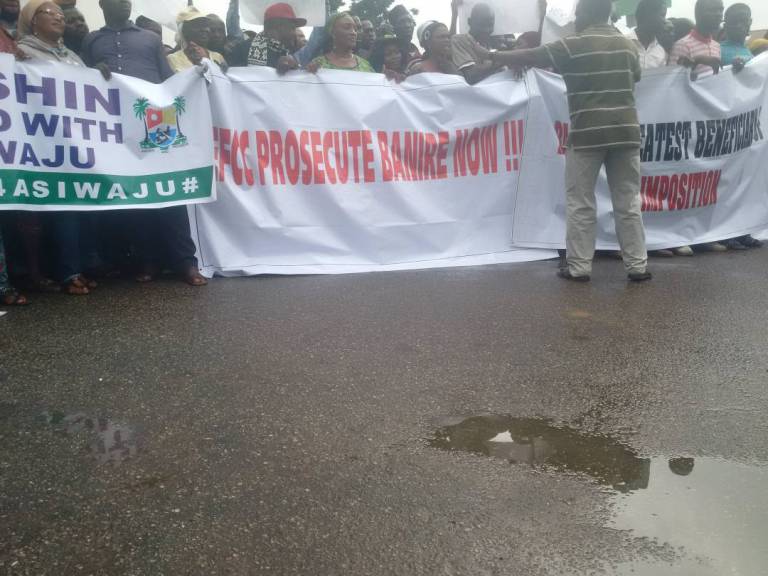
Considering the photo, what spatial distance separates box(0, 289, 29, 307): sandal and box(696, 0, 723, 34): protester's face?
19.4 ft

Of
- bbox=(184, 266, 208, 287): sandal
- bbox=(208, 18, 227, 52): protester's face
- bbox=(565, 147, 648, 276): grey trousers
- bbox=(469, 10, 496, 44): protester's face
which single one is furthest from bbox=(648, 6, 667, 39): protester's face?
bbox=(184, 266, 208, 287): sandal

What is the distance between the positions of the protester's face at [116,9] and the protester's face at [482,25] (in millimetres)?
3063

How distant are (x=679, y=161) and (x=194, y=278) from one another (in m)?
4.44

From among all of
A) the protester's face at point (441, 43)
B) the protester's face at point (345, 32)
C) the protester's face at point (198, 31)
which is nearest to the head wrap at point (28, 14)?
the protester's face at point (198, 31)

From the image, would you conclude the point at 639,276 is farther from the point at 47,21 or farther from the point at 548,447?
the point at 47,21

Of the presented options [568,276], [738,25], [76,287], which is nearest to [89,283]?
[76,287]

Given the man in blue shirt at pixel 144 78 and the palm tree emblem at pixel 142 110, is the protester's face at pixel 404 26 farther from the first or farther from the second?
the palm tree emblem at pixel 142 110

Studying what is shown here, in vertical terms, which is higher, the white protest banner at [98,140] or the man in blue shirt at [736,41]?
the man in blue shirt at [736,41]

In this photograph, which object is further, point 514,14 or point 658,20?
point 514,14

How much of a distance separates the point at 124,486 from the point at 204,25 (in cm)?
457

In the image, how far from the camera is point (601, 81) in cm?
547

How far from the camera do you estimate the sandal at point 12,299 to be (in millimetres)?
4727

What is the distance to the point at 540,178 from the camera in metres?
6.51

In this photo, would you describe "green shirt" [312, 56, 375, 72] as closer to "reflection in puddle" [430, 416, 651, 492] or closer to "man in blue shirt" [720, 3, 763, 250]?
"man in blue shirt" [720, 3, 763, 250]
